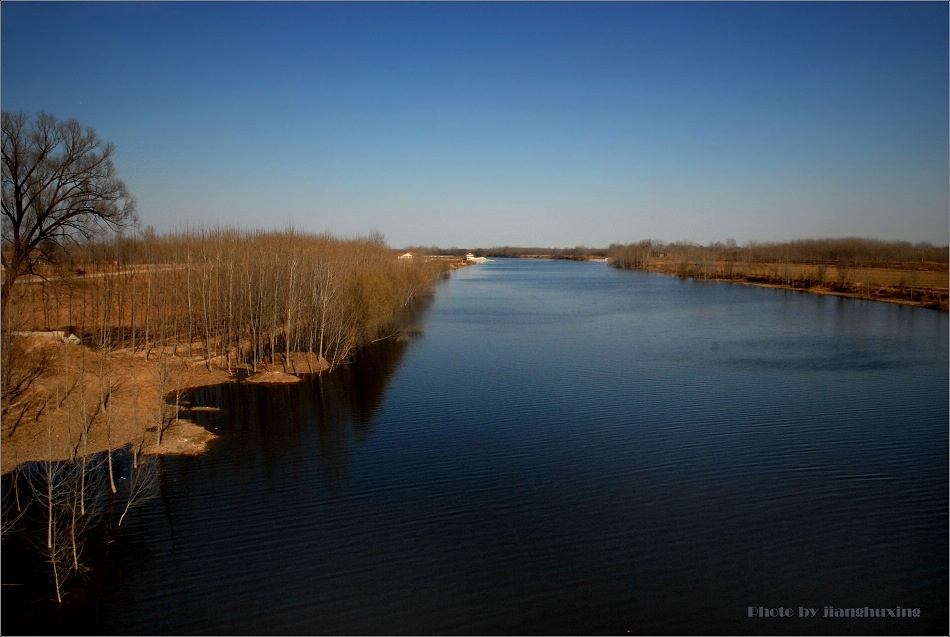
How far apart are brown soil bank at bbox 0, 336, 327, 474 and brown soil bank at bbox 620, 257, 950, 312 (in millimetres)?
44937

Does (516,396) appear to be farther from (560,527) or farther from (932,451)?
(932,451)

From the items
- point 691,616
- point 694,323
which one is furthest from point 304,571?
point 694,323

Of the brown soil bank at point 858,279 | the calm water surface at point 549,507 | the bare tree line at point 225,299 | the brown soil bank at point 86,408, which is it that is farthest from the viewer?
the brown soil bank at point 858,279

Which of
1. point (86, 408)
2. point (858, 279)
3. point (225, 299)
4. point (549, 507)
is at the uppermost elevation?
point (858, 279)

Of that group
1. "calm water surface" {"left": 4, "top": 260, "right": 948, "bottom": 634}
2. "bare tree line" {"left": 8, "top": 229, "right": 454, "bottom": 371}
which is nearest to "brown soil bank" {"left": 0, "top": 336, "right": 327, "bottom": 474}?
"calm water surface" {"left": 4, "top": 260, "right": 948, "bottom": 634}

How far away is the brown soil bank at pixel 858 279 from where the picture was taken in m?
46.0

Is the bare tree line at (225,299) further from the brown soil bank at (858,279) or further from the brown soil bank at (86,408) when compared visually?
the brown soil bank at (858,279)

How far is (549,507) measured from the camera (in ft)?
37.1

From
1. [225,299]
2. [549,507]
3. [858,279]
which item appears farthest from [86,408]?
[858,279]

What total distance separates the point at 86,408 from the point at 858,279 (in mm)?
60184

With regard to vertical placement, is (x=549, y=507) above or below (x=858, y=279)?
below

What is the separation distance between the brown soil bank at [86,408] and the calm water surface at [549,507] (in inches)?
43.2

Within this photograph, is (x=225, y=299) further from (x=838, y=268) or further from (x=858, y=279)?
(x=838, y=268)

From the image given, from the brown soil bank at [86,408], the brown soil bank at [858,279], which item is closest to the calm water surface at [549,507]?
the brown soil bank at [86,408]
